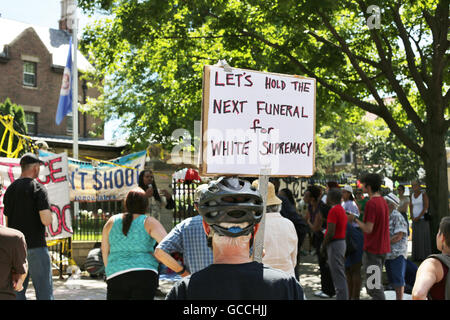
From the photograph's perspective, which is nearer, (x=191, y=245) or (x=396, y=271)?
(x=191, y=245)

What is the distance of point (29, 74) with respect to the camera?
3747 centimetres

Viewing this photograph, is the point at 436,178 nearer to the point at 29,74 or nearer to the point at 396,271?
the point at 396,271

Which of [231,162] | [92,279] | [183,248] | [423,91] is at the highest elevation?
[423,91]

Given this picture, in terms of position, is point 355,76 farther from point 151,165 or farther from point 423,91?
point 151,165

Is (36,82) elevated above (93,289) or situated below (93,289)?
above

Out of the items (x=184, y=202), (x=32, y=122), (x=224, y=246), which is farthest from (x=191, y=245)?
(x=32, y=122)

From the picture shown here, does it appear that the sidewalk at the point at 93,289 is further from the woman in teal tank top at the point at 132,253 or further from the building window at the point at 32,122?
the building window at the point at 32,122

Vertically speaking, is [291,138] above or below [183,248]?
above

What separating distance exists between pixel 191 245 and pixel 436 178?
936 centimetres
